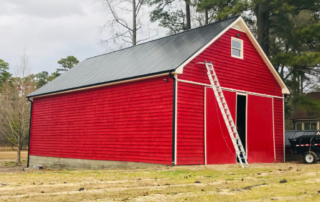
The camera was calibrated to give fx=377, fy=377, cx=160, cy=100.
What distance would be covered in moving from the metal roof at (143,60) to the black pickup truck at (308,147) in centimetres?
659

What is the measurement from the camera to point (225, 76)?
17109mm

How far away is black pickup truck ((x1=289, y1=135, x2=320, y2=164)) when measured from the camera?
17.7m

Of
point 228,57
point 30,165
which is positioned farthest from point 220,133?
point 30,165

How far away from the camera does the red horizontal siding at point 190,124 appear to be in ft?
48.5

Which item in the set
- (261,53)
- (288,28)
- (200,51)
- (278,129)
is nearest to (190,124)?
(200,51)

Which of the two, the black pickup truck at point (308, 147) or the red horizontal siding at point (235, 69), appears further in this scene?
the black pickup truck at point (308, 147)

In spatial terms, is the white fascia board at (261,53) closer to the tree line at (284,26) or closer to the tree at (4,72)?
the tree line at (284,26)

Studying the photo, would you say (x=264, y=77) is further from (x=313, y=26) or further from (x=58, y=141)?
(x=58, y=141)

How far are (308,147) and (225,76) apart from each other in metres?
5.36

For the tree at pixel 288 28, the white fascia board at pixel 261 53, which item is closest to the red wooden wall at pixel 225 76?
the white fascia board at pixel 261 53

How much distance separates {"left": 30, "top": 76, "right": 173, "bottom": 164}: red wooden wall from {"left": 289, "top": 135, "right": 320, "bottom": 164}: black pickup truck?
7272 millimetres

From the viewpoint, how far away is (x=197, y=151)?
15.3 m

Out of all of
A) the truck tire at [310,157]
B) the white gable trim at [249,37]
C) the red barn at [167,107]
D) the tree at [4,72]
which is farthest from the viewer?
the tree at [4,72]

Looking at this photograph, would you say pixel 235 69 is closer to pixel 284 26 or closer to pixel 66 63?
pixel 284 26
